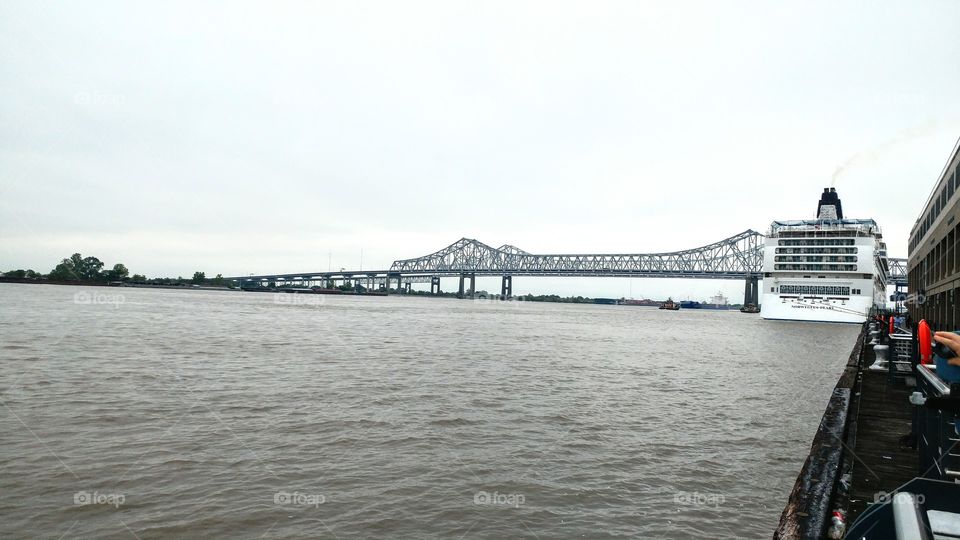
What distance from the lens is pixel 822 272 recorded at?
240 feet

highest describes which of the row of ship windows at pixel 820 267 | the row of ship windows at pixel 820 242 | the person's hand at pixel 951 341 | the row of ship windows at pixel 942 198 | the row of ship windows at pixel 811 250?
the row of ship windows at pixel 820 242

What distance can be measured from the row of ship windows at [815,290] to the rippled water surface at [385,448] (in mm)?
59484

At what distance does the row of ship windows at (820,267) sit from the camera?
7312cm

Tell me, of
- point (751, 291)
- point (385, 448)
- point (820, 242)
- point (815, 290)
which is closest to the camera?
point (385, 448)

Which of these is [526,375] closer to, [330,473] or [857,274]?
[330,473]

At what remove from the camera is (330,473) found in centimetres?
878

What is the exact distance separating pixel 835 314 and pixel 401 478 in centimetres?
7660

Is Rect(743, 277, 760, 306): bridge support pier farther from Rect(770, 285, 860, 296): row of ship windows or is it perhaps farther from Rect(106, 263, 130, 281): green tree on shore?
Rect(106, 263, 130, 281): green tree on shore

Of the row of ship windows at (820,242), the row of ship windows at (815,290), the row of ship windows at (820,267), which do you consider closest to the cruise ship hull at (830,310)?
the row of ship windows at (815,290)

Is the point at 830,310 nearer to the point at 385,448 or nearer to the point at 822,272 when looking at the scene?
the point at 822,272

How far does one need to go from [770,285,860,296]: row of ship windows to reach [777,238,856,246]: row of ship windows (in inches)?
262

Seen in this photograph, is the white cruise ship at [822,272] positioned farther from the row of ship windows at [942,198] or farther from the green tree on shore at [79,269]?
the green tree on shore at [79,269]

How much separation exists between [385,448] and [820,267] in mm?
79550

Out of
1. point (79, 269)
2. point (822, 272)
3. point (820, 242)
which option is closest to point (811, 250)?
point (820, 242)
